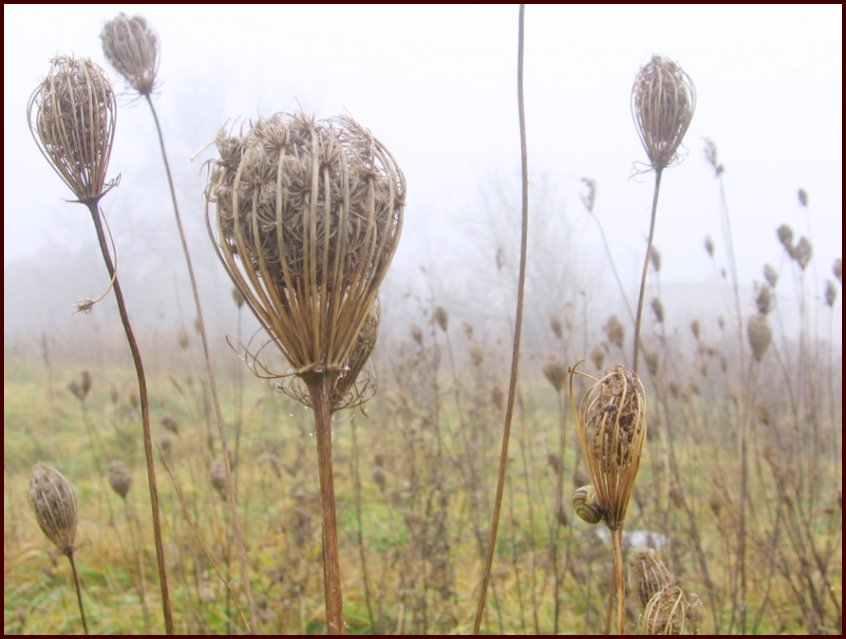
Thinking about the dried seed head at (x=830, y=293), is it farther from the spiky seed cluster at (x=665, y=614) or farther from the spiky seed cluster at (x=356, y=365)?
the spiky seed cluster at (x=356, y=365)

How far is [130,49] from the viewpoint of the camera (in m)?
Result: 2.13

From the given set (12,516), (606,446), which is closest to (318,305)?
(606,446)

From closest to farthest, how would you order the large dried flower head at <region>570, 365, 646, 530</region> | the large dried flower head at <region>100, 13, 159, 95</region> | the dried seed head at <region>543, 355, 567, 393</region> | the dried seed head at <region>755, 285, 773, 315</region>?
the large dried flower head at <region>570, 365, 646, 530</region>
the large dried flower head at <region>100, 13, 159, 95</region>
the dried seed head at <region>543, 355, 567, 393</region>
the dried seed head at <region>755, 285, 773, 315</region>

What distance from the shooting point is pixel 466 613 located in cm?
444

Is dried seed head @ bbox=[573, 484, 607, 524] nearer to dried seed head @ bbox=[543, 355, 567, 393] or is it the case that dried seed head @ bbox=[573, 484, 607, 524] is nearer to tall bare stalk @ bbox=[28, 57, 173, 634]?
tall bare stalk @ bbox=[28, 57, 173, 634]

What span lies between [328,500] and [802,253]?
3.43 m

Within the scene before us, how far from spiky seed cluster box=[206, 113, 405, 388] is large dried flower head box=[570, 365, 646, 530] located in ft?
1.29

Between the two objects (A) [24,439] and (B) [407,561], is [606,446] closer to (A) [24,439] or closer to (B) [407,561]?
(B) [407,561]

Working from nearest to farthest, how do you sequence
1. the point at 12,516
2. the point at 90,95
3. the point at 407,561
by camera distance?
the point at 90,95
the point at 407,561
the point at 12,516

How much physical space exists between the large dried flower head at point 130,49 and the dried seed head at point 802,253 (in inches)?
122

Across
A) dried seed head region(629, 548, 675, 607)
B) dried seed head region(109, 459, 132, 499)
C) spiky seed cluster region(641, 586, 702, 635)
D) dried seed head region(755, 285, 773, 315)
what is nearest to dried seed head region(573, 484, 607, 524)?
spiky seed cluster region(641, 586, 702, 635)

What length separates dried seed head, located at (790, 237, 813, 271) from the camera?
142 inches

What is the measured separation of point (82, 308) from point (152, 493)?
373 mm

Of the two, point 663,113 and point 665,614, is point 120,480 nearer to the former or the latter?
point 665,614
